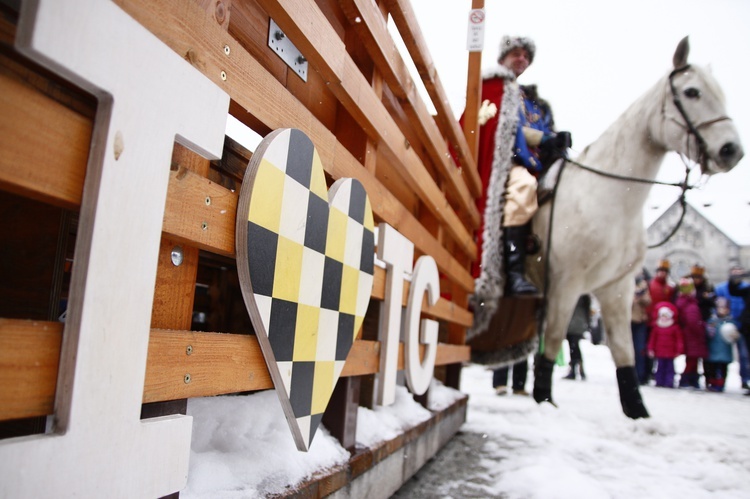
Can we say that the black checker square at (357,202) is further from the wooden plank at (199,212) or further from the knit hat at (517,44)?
the knit hat at (517,44)

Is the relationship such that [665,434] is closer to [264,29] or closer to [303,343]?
[303,343]

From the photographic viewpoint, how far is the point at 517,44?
156 inches

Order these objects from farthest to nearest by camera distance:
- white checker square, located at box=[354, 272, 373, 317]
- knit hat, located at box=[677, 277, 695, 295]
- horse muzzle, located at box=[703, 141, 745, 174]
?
knit hat, located at box=[677, 277, 695, 295] < horse muzzle, located at box=[703, 141, 745, 174] < white checker square, located at box=[354, 272, 373, 317]

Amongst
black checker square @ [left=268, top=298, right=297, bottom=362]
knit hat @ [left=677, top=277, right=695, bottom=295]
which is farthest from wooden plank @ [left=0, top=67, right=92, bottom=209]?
knit hat @ [left=677, top=277, right=695, bottom=295]

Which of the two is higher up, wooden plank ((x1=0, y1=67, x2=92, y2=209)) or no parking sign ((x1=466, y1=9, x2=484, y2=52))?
no parking sign ((x1=466, y1=9, x2=484, y2=52))

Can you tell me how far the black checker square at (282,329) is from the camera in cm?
86

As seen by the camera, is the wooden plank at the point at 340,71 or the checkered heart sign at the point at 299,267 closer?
the checkered heart sign at the point at 299,267

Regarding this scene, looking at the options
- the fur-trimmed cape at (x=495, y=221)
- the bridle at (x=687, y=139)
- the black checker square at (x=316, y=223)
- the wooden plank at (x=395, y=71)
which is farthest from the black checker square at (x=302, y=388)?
the bridle at (x=687, y=139)

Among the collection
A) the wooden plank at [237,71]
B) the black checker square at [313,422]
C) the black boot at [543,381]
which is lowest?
the black boot at [543,381]

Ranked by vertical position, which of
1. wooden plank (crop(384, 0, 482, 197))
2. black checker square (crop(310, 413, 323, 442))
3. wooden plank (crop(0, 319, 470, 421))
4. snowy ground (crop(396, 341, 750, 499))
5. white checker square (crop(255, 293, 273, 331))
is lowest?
snowy ground (crop(396, 341, 750, 499))

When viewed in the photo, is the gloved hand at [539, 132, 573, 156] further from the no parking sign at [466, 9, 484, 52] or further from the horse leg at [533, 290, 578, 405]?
the horse leg at [533, 290, 578, 405]

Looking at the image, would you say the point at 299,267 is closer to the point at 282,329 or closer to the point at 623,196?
the point at 282,329

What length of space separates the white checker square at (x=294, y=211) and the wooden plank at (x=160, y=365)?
19cm

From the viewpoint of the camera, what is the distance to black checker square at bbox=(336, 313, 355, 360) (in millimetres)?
1131
